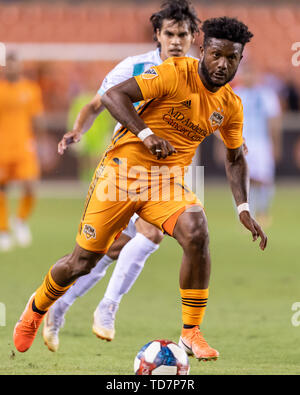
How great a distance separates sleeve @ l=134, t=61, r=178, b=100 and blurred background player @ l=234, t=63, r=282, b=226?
772 cm

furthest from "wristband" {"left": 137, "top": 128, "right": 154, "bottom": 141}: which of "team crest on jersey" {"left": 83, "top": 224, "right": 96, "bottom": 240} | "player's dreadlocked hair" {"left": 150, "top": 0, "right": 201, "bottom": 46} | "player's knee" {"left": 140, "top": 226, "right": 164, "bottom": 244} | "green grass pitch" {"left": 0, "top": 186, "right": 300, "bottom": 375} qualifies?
"player's dreadlocked hair" {"left": 150, "top": 0, "right": 201, "bottom": 46}

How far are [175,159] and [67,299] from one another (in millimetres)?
1471

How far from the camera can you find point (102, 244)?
5.09 m

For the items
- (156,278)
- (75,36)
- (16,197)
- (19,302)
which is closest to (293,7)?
(75,36)

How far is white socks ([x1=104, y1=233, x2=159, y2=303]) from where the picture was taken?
19.4ft

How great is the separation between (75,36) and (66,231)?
1273 centimetres

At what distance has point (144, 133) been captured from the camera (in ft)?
15.4

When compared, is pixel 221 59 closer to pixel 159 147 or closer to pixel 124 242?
pixel 159 147

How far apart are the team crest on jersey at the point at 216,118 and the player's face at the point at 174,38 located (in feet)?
3.34

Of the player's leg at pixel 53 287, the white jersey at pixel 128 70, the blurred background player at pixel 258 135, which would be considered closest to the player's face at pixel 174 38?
the white jersey at pixel 128 70

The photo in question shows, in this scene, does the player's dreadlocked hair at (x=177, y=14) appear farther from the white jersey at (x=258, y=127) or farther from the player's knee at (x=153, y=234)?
the white jersey at (x=258, y=127)

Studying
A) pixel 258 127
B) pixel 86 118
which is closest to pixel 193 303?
pixel 86 118

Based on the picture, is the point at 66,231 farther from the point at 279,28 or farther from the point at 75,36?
the point at 279,28

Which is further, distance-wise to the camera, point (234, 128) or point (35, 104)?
point (35, 104)
